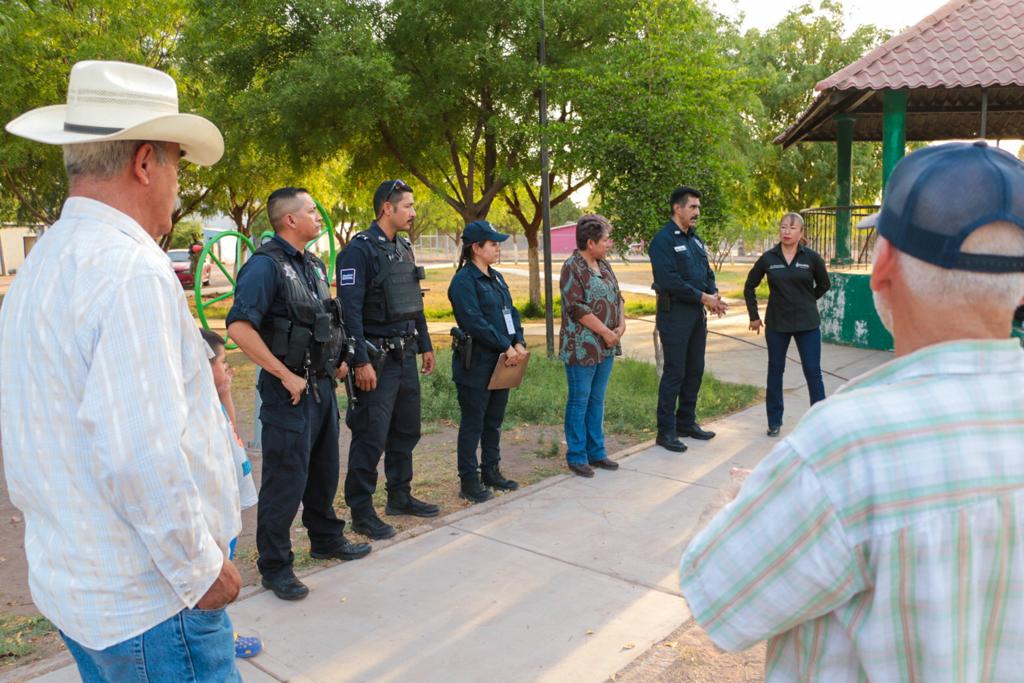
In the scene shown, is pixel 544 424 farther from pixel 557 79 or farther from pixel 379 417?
pixel 557 79

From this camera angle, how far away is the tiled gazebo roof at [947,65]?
10.2 meters

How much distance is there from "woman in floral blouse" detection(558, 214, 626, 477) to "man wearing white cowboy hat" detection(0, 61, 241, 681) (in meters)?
4.25

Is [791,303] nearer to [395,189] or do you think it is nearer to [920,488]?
[395,189]

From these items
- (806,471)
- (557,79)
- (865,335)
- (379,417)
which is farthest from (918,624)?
(865,335)

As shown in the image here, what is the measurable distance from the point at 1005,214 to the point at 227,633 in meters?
1.87

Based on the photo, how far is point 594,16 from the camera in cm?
1252

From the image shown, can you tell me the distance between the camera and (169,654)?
185 centimetres

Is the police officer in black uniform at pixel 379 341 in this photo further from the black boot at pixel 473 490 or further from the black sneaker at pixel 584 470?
the black sneaker at pixel 584 470

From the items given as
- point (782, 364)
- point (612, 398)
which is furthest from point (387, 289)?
point (612, 398)

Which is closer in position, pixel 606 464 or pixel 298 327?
pixel 298 327

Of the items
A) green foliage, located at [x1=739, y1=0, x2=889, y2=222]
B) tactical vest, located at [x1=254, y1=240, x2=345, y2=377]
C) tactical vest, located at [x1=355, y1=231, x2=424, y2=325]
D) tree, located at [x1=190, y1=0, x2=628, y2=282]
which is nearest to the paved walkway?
tactical vest, located at [x1=254, y1=240, x2=345, y2=377]

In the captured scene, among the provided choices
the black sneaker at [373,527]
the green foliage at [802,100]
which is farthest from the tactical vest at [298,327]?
the green foliage at [802,100]

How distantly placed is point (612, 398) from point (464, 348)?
11.6 feet

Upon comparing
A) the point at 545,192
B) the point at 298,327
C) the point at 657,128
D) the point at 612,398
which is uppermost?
the point at 657,128
